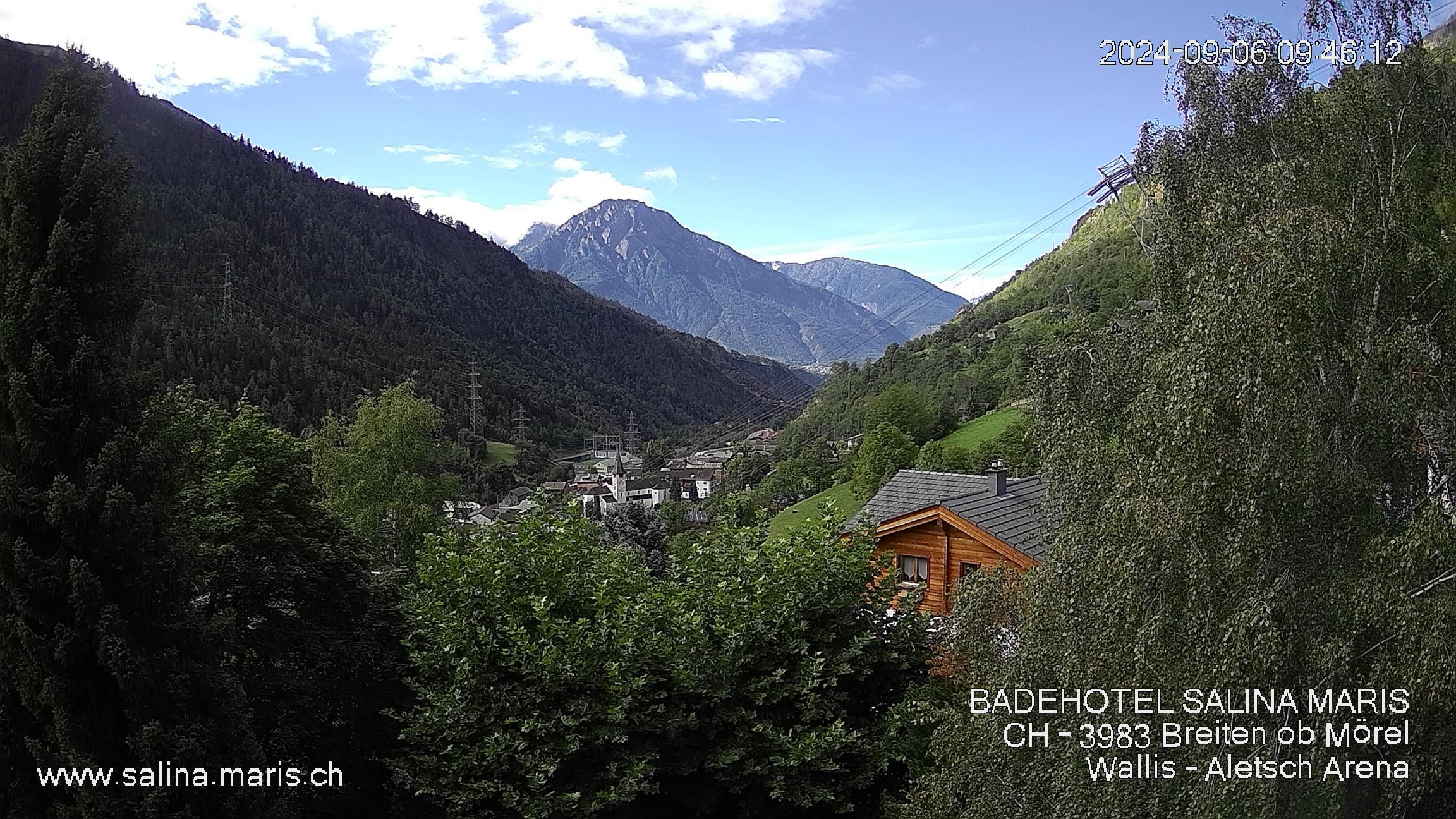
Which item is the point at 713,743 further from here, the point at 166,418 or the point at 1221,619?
the point at 166,418

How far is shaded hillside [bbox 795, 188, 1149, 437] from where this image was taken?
73.1 meters

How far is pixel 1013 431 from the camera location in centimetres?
4153

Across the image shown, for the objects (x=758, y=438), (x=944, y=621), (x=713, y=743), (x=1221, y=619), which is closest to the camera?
(x=1221, y=619)

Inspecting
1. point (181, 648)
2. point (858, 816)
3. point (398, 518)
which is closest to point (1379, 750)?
point (858, 816)

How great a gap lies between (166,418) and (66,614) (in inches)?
86.0

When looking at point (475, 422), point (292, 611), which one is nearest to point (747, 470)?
point (475, 422)

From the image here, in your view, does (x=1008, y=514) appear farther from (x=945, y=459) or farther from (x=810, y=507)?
(x=810, y=507)

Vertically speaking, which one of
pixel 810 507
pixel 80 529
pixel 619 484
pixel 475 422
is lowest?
pixel 810 507

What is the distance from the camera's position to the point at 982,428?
61125 millimetres

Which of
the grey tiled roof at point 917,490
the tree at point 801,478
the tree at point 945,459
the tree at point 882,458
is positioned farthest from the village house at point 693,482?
the grey tiled roof at point 917,490

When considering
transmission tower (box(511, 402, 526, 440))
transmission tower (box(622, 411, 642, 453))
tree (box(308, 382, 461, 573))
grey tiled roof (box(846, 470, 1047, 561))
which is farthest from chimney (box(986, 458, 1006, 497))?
transmission tower (box(622, 411, 642, 453))

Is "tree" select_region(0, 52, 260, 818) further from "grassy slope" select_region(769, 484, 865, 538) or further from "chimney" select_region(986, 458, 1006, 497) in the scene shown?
"grassy slope" select_region(769, 484, 865, 538)

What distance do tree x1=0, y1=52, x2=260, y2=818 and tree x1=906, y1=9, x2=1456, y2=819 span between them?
8824 mm

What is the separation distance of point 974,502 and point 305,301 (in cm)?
13140
